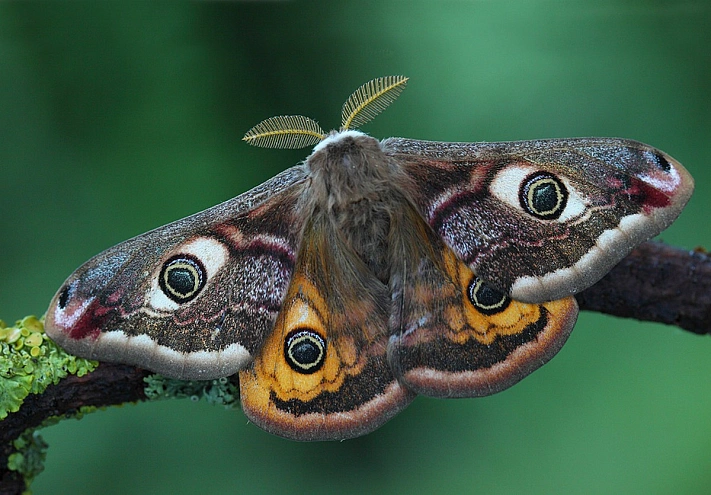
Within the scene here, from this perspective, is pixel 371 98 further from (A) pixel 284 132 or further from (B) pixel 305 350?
(B) pixel 305 350

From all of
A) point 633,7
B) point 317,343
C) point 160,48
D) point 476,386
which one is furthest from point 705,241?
point 160,48

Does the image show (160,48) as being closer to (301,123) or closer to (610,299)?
(301,123)

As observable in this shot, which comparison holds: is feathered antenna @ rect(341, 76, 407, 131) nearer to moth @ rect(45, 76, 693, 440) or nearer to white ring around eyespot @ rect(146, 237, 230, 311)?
moth @ rect(45, 76, 693, 440)

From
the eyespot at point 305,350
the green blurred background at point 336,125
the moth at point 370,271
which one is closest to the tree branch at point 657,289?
the moth at point 370,271

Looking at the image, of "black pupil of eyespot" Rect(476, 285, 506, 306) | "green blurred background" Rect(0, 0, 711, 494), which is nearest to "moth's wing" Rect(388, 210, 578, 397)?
"black pupil of eyespot" Rect(476, 285, 506, 306)

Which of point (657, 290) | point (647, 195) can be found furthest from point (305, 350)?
point (657, 290)
